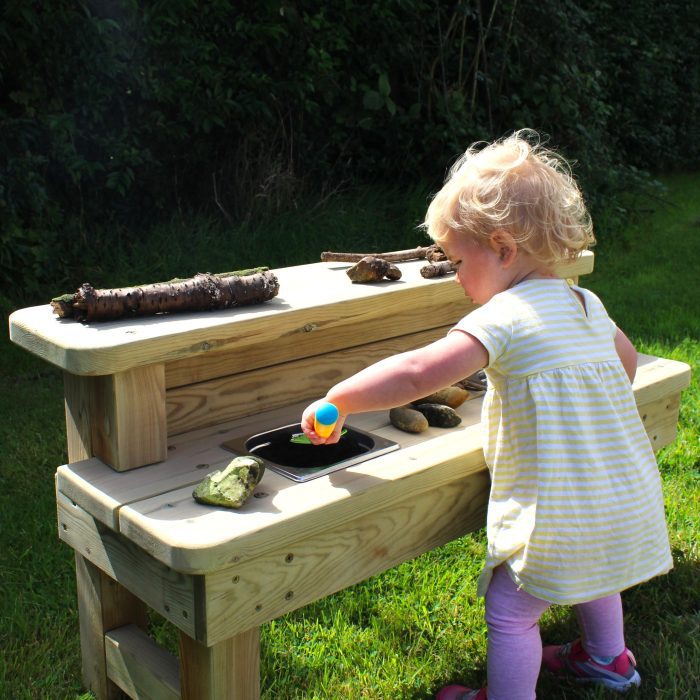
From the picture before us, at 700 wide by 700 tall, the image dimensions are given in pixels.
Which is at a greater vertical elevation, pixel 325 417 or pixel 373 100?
pixel 373 100

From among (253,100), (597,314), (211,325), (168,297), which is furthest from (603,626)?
(253,100)

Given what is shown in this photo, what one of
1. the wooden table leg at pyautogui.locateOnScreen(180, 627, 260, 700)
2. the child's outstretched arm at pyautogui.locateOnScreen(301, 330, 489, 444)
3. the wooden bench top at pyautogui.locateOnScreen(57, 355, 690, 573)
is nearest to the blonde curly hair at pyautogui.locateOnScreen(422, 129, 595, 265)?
the child's outstretched arm at pyautogui.locateOnScreen(301, 330, 489, 444)

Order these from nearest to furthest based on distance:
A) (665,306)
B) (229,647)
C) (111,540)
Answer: (229,647) < (111,540) < (665,306)

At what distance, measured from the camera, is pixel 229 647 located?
1.85 m

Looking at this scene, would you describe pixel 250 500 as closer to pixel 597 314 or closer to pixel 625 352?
pixel 597 314

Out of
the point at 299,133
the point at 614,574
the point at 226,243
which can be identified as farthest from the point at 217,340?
the point at 299,133

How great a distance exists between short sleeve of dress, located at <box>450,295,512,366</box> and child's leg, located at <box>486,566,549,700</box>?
0.51 m

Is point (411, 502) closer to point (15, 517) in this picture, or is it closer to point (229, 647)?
point (229, 647)

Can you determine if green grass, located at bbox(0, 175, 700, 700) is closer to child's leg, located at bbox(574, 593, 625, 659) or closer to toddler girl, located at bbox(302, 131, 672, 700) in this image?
child's leg, located at bbox(574, 593, 625, 659)

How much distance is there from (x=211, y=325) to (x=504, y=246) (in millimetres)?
667

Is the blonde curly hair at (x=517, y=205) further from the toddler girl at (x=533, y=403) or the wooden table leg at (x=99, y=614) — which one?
the wooden table leg at (x=99, y=614)

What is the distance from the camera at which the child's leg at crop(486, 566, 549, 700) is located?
1998 mm

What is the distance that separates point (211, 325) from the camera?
2027mm

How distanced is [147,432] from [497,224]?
0.89 m
